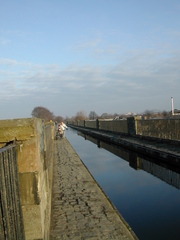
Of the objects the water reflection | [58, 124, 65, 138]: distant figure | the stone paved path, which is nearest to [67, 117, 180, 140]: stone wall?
the water reflection

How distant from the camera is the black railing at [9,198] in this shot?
203 centimetres

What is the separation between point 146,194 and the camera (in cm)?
707

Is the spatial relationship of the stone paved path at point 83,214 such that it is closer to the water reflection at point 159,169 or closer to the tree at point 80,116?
the water reflection at point 159,169

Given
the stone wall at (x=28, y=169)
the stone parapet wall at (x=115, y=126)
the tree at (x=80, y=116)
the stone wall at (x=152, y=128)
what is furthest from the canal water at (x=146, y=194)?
the tree at (x=80, y=116)

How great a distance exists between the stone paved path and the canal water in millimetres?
485

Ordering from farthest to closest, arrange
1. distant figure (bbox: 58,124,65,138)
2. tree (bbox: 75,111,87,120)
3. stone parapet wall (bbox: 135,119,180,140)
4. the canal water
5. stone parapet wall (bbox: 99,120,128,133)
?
1. tree (bbox: 75,111,87,120)
2. stone parapet wall (bbox: 99,120,128,133)
3. distant figure (bbox: 58,124,65,138)
4. stone parapet wall (bbox: 135,119,180,140)
5. the canal water

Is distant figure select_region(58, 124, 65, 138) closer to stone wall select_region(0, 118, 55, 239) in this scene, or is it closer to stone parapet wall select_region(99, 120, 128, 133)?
stone parapet wall select_region(99, 120, 128, 133)

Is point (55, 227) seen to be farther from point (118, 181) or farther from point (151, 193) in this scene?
point (118, 181)

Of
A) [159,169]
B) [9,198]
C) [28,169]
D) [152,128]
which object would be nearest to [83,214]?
[28,169]

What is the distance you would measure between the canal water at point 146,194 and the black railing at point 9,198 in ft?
9.49

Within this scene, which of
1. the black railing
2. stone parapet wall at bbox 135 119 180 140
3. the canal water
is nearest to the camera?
the black railing

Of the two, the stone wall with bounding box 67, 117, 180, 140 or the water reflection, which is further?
the stone wall with bounding box 67, 117, 180, 140

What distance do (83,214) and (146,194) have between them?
259cm

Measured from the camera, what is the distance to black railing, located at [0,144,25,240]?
6.65ft
